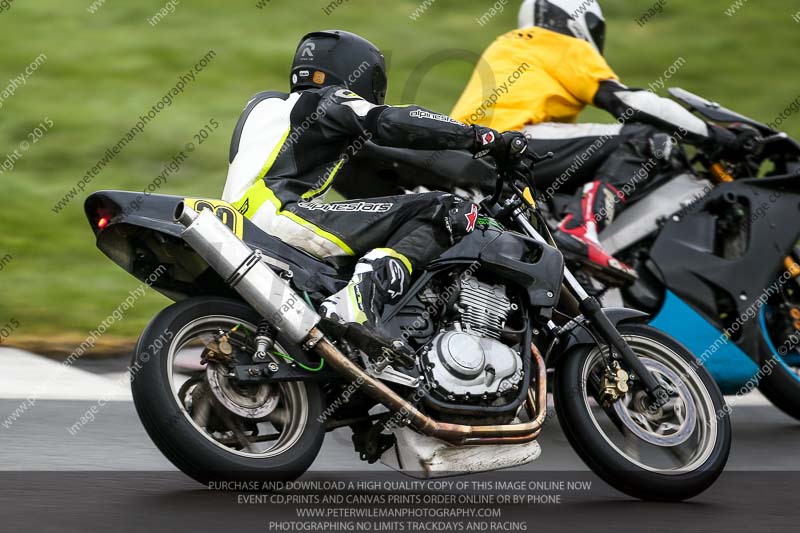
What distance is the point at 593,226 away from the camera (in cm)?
692

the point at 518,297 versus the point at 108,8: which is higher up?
the point at 518,297

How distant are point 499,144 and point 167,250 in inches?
55.4

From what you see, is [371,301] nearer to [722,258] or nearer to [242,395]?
[242,395]

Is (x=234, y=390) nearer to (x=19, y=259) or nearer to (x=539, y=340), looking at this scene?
(x=539, y=340)

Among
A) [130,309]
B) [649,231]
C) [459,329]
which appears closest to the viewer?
[459,329]

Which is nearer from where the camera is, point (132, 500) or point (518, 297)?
point (132, 500)

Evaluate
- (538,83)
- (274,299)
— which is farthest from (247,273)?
(538,83)

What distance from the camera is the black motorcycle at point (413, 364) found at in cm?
477

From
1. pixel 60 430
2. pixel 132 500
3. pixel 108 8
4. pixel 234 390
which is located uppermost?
pixel 234 390

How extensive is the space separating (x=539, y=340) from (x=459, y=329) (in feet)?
1.92

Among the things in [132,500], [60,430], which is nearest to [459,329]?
[132,500]

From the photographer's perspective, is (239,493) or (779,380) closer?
(239,493)

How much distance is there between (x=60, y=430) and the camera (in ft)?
20.4

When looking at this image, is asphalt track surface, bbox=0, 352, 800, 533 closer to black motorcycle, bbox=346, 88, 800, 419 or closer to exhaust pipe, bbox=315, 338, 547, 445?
exhaust pipe, bbox=315, 338, 547, 445
